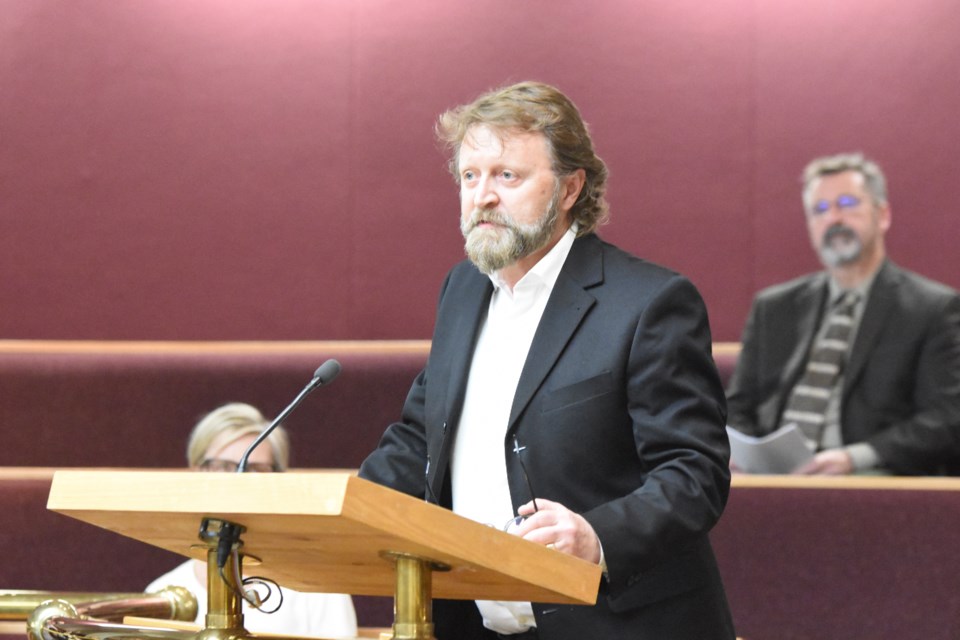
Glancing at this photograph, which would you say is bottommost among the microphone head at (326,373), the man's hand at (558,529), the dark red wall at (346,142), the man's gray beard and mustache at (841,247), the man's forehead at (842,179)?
the man's hand at (558,529)

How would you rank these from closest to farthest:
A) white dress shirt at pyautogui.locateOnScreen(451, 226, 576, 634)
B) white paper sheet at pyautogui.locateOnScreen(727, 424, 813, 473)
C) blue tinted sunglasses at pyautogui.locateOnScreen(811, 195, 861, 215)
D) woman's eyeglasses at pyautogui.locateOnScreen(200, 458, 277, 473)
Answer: white dress shirt at pyautogui.locateOnScreen(451, 226, 576, 634), woman's eyeglasses at pyautogui.locateOnScreen(200, 458, 277, 473), white paper sheet at pyautogui.locateOnScreen(727, 424, 813, 473), blue tinted sunglasses at pyautogui.locateOnScreen(811, 195, 861, 215)

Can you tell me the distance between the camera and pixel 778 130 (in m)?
3.28

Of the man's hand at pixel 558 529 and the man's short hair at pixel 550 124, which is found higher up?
the man's short hair at pixel 550 124

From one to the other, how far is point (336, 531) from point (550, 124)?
70cm

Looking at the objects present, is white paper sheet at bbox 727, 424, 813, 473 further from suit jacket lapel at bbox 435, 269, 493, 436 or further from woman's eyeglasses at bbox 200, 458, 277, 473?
suit jacket lapel at bbox 435, 269, 493, 436

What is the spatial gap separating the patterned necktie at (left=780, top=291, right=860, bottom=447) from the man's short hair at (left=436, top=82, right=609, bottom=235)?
1239 mm

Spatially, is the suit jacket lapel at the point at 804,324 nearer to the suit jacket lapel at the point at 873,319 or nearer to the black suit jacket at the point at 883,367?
the black suit jacket at the point at 883,367

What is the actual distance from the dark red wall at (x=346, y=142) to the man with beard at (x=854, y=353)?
1.09 feet

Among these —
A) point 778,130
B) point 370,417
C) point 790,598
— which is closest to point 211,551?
point 790,598

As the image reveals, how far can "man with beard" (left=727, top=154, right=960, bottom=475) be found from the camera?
8.27 ft

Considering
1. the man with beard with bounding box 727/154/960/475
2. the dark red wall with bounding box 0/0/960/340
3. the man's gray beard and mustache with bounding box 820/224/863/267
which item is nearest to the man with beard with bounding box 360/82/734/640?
the man with beard with bounding box 727/154/960/475

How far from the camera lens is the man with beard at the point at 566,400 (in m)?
1.36

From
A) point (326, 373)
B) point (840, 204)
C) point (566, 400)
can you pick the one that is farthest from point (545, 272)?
point (840, 204)

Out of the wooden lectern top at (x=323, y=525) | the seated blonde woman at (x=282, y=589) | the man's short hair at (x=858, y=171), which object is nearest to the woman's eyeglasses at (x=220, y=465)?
the seated blonde woman at (x=282, y=589)
